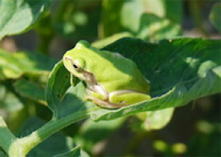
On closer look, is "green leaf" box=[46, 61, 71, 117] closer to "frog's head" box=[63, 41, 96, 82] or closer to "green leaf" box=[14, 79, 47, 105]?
"frog's head" box=[63, 41, 96, 82]

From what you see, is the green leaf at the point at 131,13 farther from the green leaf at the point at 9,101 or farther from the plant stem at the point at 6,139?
the plant stem at the point at 6,139

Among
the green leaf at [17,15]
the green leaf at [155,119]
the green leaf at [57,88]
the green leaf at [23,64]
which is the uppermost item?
the green leaf at [17,15]

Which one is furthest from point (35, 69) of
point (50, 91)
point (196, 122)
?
point (196, 122)

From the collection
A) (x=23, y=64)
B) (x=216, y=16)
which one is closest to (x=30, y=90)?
(x=23, y=64)

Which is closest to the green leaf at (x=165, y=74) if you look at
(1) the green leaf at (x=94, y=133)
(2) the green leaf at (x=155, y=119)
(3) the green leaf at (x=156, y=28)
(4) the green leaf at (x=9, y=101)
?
(2) the green leaf at (x=155, y=119)

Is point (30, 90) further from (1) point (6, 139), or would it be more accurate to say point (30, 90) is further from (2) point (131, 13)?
(2) point (131, 13)

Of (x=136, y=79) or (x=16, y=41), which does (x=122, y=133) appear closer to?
(x=16, y=41)
